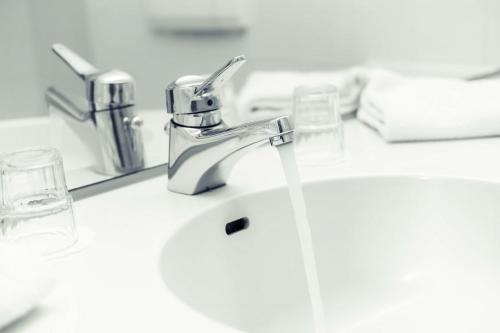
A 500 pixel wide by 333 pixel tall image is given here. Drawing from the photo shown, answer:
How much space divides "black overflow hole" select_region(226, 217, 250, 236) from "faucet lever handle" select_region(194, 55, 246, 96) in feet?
0.50

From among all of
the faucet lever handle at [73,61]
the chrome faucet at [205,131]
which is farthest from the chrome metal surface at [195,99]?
the faucet lever handle at [73,61]

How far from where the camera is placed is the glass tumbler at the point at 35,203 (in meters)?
0.51

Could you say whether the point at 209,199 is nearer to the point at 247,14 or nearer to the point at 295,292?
the point at 295,292

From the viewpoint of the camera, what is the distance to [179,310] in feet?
1.32

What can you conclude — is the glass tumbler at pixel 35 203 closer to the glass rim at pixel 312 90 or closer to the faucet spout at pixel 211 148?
the faucet spout at pixel 211 148

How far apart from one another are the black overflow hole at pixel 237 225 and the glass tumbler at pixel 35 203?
0.57 ft

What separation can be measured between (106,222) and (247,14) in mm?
436

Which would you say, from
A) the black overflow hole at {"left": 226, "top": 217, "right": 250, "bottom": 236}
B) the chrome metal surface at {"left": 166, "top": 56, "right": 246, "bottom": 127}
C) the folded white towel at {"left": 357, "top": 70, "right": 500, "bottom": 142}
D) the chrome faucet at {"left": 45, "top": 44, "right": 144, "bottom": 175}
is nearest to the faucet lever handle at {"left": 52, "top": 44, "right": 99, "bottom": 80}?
the chrome faucet at {"left": 45, "top": 44, "right": 144, "bottom": 175}

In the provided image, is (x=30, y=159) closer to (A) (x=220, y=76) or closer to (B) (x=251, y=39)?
(A) (x=220, y=76)

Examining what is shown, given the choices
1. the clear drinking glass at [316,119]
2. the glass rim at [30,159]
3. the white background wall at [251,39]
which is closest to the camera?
the glass rim at [30,159]

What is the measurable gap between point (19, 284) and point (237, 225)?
300 mm

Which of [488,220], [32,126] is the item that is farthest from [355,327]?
Answer: [32,126]

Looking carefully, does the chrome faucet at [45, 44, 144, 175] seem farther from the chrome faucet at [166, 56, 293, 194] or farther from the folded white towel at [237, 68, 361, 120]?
the folded white towel at [237, 68, 361, 120]

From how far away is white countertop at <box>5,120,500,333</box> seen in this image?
15.5 inches
